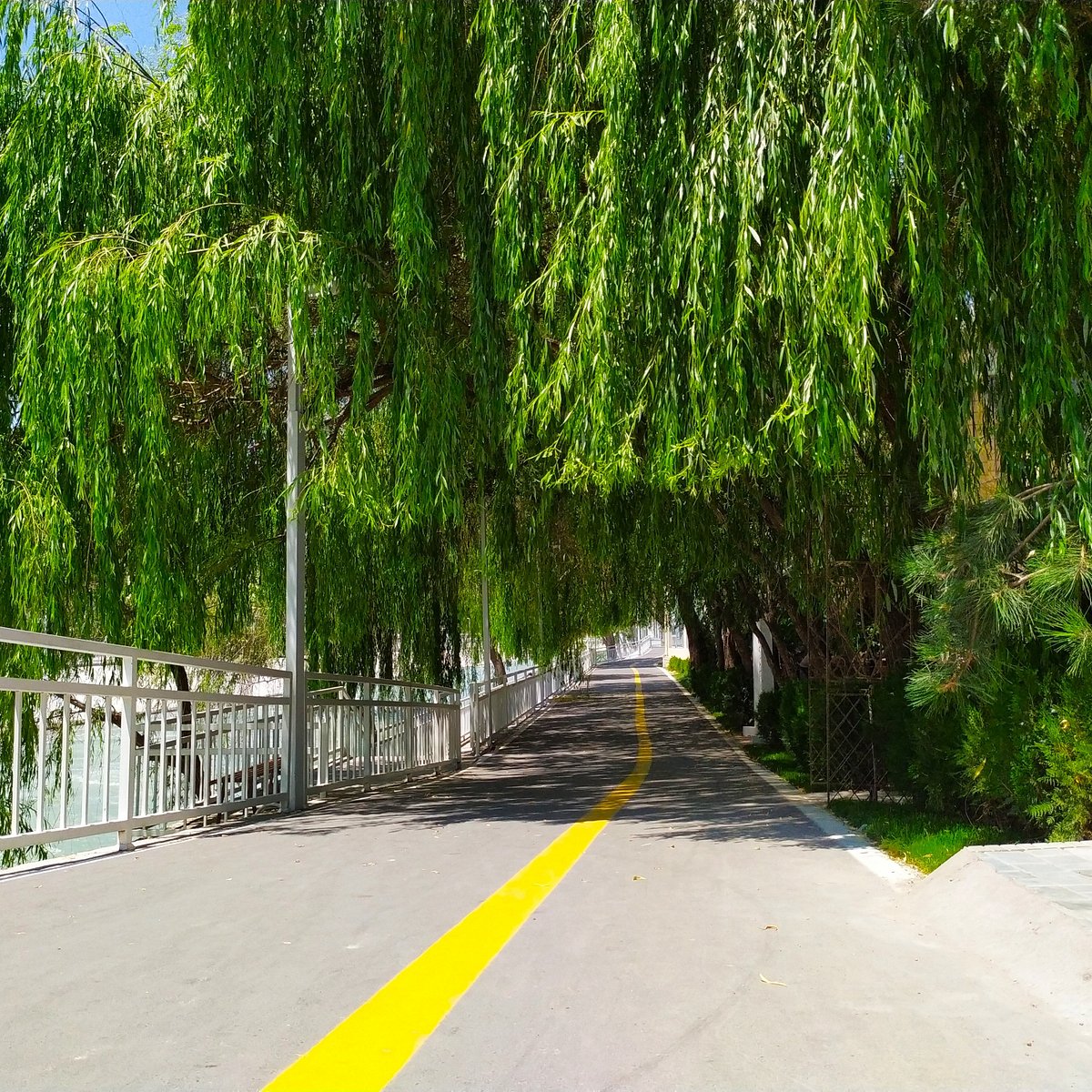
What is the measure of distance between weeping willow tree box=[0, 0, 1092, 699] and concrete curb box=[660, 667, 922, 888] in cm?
209

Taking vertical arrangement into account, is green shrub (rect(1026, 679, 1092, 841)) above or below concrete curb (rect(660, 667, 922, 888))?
above

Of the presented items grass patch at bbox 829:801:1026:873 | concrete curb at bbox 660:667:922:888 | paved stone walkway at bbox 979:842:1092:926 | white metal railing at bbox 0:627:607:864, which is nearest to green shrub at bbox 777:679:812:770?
concrete curb at bbox 660:667:922:888

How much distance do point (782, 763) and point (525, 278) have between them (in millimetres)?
9596

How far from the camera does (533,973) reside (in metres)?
4.48

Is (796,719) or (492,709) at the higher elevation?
(492,709)

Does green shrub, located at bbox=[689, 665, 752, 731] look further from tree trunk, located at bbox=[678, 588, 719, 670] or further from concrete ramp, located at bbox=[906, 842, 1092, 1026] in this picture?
concrete ramp, located at bbox=[906, 842, 1092, 1026]

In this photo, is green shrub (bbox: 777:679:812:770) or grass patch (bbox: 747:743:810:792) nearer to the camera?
grass patch (bbox: 747:743:810:792)

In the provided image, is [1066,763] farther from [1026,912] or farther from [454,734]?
[454,734]

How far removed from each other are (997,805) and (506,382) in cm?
506

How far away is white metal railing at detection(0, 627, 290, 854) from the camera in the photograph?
23.4 ft

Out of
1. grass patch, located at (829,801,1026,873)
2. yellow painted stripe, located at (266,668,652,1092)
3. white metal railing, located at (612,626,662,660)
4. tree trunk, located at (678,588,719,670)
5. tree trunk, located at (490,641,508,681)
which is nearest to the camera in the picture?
yellow painted stripe, located at (266,668,652,1092)

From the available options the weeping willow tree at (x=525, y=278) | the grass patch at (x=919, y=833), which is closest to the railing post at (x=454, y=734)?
the weeping willow tree at (x=525, y=278)

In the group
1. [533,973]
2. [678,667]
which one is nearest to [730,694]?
[533,973]

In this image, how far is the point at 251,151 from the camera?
31.7 ft
